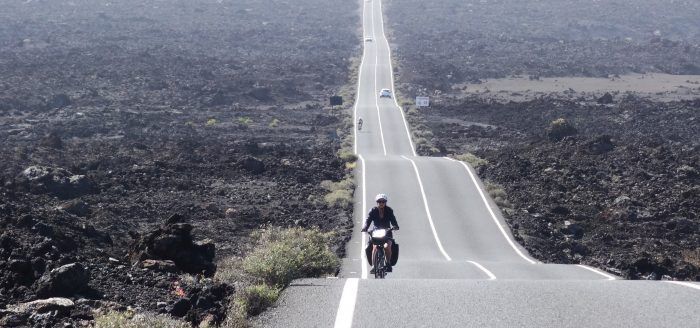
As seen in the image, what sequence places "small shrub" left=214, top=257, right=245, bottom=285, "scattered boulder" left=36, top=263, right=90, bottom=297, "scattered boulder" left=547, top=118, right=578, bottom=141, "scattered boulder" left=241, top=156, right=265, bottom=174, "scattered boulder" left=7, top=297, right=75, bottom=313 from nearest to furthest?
"scattered boulder" left=7, top=297, right=75, bottom=313, "scattered boulder" left=36, top=263, right=90, bottom=297, "small shrub" left=214, top=257, right=245, bottom=285, "scattered boulder" left=241, top=156, right=265, bottom=174, "scattered boulder" left=547, top=118, right=578, bottom=141

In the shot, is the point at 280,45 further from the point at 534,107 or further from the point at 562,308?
the point at 562,308

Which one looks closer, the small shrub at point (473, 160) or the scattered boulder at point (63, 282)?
the scattered boulder at point (63, 282)

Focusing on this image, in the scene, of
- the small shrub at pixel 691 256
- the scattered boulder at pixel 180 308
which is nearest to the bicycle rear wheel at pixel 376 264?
the scattered boulder at pixel 180 308

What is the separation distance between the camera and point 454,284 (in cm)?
1247

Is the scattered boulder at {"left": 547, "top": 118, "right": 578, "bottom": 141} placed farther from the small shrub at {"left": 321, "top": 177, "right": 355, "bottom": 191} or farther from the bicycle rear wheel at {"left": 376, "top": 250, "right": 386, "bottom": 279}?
the bicycle rear wheel at {"left": 376, "top": 250, "right": 386, "bottom": 279}

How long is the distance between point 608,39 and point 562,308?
135m

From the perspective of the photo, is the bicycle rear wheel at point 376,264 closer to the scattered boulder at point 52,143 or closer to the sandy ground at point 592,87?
the scattered boulder at point 52,143

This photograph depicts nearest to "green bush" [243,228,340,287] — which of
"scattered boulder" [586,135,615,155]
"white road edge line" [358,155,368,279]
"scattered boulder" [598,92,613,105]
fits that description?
"white road edge line" [358,155,368,279]

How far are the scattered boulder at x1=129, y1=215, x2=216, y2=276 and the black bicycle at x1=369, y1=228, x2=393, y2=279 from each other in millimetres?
3209

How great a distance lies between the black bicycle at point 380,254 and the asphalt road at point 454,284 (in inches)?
60.2

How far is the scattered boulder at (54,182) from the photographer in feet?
98.6

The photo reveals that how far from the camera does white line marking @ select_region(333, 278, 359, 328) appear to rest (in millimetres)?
9922

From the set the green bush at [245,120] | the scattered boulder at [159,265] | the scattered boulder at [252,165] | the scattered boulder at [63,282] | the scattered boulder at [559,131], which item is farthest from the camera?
the green bush at [245,120]

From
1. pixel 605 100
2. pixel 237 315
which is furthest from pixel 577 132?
pixel 237 315
